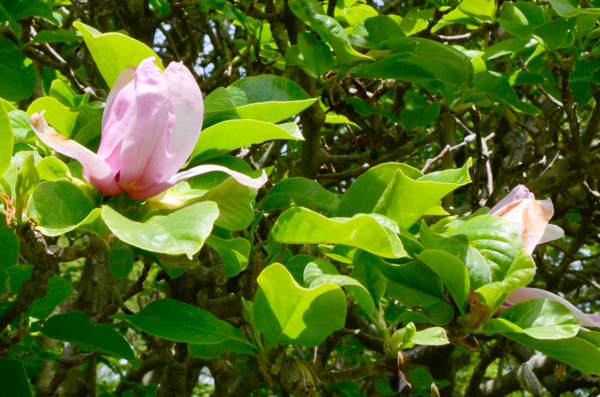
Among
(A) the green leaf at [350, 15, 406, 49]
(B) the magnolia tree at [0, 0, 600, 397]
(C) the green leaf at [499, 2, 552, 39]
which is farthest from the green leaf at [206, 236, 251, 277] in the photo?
(C) the green leaf at [499, 2, 552, 39]

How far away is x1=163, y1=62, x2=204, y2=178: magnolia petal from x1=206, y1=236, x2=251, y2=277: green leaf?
0.11 meters

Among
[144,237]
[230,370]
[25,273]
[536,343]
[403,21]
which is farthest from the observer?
[230,370]

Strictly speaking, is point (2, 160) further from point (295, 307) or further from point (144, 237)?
point (295, 307)

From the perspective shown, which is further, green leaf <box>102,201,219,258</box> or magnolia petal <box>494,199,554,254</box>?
magnolia petal <box>494,199,554,254</box>

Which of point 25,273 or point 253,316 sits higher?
point 253,316

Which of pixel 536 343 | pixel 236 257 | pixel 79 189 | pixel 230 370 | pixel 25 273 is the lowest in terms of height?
pixel 230 370

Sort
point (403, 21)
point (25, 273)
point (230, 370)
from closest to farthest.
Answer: point (25, 273) → point (403, 21) → point (230, 370)

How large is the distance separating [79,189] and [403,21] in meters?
1.09

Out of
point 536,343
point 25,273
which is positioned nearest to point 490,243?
point 536,343

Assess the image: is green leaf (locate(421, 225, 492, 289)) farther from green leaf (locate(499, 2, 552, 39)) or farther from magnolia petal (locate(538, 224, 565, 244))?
green leaf (locate(499, 2, 552, 39))

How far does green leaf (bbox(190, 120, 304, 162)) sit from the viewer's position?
26.3 inches

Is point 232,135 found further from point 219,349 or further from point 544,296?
point 544,296

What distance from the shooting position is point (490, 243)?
0.71m

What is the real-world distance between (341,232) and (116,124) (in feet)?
0.95
